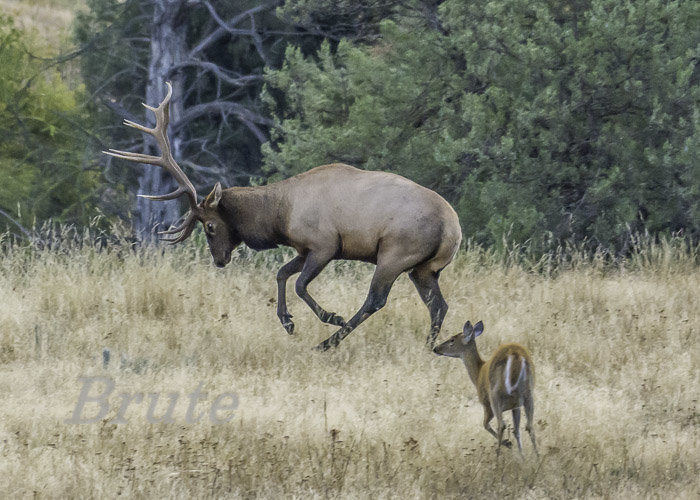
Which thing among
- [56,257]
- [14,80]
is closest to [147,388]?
[56,257]

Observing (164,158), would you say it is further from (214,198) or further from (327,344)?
(327,344)

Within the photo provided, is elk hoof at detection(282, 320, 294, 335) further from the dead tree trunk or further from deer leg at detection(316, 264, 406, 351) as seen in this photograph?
the dead tree trunk

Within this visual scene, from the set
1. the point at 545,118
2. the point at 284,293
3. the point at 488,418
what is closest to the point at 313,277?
the point at 284,293

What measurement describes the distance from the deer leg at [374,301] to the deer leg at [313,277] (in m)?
0.13

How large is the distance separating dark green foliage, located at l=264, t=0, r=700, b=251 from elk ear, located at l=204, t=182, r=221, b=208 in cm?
480

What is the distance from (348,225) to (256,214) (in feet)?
2.90

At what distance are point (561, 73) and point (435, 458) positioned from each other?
8411mm

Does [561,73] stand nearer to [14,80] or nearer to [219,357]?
[219,357]

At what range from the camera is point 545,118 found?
13.8 meters

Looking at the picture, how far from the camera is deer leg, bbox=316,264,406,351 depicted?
873cm

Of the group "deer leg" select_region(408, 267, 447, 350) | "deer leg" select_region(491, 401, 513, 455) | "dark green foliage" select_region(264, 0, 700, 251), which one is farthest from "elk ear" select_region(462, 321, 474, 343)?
"dark green foliage" select_region(264, 0, 700, 251)

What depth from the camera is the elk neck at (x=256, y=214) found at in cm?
924

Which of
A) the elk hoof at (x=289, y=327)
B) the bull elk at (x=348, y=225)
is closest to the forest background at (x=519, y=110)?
the bull elk at (x=348, y=225)

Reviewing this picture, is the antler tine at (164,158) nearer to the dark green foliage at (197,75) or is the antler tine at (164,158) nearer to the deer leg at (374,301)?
the deer leg at (374,301)
